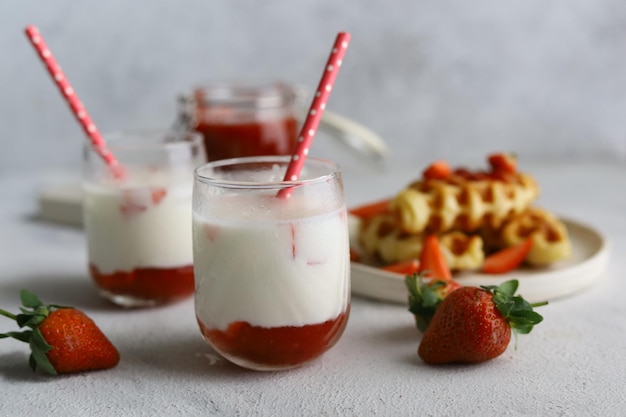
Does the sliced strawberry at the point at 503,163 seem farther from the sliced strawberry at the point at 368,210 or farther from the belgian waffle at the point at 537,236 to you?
the sliced strawberry at the point at 368,210

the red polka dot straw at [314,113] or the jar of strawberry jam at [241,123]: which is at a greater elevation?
the red polka dot straw at [314,113]

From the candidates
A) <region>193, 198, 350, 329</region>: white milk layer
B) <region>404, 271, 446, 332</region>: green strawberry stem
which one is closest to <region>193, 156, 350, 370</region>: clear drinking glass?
<region>193, 198, 350, 329</region>: white milk layer

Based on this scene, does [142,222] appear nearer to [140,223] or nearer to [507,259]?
[140,223]

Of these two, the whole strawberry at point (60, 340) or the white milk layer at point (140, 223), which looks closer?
the whole strawberry at point (60, 340)

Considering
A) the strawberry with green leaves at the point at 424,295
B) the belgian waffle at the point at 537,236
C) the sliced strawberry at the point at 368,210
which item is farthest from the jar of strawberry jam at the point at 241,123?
the strawberry with green leaves at the point at 424,295

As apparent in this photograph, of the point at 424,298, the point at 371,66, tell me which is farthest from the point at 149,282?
the point at 371,66

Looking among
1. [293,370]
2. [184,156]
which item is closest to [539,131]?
[184,156]

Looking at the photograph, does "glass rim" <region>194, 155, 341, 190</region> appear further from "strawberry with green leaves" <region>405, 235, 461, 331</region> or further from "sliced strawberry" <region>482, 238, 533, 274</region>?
"sliced strawberry" <region>482, 238, 533, 274</region>
